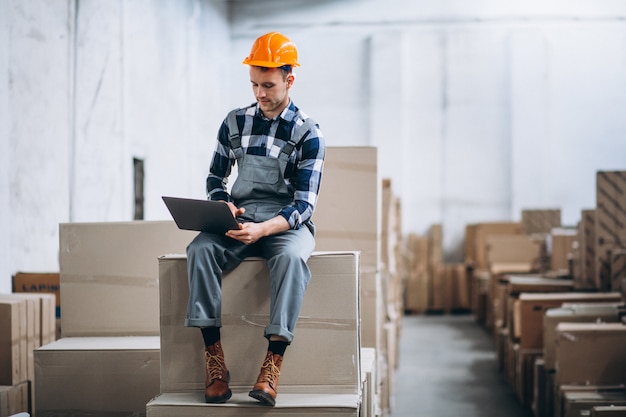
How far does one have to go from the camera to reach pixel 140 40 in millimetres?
7469

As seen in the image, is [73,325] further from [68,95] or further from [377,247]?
[68,95]

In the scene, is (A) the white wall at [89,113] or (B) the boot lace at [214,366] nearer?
(B) the boot lace at [214,366]

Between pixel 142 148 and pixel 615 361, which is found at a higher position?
pixel 142 148

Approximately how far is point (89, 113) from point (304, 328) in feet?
13.4

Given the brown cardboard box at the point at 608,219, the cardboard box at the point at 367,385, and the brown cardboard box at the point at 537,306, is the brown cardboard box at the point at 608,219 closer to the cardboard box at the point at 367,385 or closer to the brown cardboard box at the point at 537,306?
the brown cardboard box at the point at 537,306

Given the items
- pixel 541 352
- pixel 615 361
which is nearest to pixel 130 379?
pixel 615 361

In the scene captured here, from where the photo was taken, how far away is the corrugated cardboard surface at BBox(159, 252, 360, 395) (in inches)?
99.6

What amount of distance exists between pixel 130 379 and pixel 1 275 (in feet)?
6.29

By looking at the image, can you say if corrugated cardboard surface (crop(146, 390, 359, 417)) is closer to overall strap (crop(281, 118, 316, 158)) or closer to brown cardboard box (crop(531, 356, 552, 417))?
overall strap (crop(281, 118, 316, 158))

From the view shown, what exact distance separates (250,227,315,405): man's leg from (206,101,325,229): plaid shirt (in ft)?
0.50

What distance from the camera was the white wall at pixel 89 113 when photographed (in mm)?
4785

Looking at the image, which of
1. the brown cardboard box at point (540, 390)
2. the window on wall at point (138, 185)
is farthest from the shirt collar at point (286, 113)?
the window on wall at point (138, 185)

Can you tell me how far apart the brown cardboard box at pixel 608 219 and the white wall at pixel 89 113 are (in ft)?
12.6

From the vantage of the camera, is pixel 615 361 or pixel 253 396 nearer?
pixel 253 396
